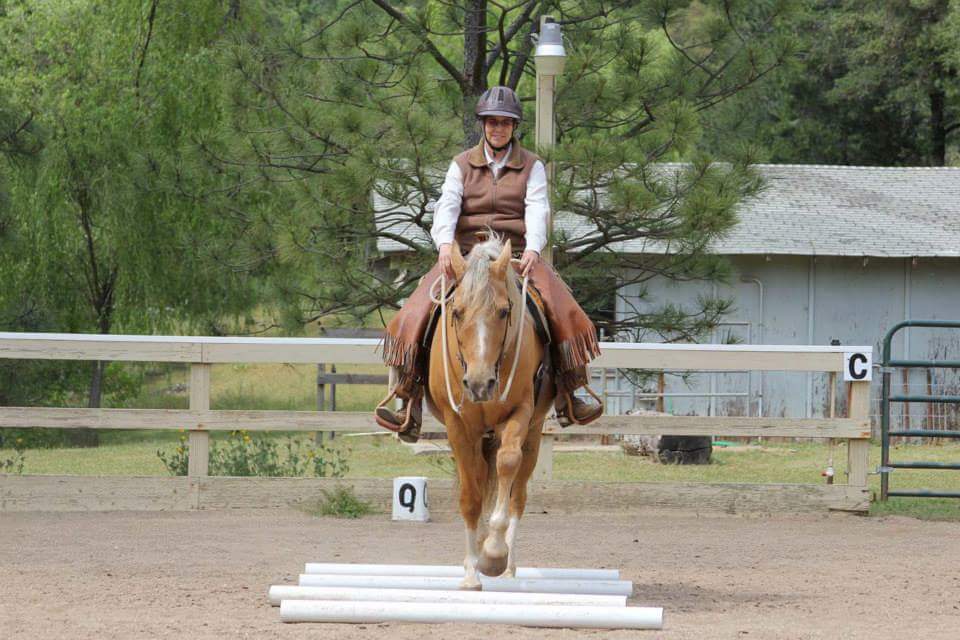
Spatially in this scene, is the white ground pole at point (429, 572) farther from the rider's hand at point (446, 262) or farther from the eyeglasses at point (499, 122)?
the eyeglasses at point (499, 122)

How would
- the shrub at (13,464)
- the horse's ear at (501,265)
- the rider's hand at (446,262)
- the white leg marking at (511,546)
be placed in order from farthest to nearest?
1. the shrub at (13,464)
2. the white leg marking at (511,546)
3. the rider's hand at (446,262)
4. the horse's ear at (501,265)

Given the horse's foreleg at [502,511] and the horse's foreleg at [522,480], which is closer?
the horse's foreleg at [502,511]

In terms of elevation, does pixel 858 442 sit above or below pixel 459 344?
below

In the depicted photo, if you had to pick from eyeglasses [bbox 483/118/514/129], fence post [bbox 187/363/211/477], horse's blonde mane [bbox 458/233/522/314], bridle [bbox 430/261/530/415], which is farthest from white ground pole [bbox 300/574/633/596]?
fence post [bbox 187/363/211/477]

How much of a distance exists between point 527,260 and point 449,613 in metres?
1.95

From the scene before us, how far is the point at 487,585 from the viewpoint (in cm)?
618

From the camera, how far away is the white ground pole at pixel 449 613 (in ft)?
17.9

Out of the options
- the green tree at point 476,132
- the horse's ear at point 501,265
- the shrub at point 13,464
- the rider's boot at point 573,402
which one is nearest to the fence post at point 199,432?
the green tree at point 476,132

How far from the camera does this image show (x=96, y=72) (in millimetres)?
18250

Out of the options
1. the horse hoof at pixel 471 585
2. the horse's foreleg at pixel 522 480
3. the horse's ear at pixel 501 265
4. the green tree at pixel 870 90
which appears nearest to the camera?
the horse's ear at pixel 501 265

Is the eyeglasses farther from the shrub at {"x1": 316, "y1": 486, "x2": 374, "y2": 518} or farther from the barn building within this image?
the barn building

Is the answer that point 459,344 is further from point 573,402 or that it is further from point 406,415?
point 573,402

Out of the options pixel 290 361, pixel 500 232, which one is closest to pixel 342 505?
pixel 290 361

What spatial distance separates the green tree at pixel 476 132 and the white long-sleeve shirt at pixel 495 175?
9.82 ft
